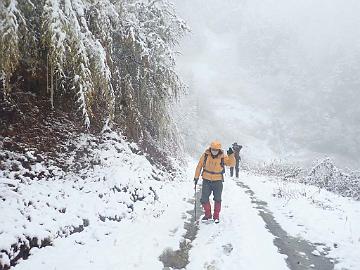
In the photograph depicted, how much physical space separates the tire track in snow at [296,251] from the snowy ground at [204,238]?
4.0 inches

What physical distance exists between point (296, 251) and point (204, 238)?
6.09 ft

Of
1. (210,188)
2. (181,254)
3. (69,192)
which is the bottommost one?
(181,254)

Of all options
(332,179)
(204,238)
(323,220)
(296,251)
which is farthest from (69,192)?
(332,179)

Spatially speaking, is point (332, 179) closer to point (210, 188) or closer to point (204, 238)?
point (210, 188)

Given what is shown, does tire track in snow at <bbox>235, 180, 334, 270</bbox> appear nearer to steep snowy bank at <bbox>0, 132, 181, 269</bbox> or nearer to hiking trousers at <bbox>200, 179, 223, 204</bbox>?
hiking trousers at <bbox>200, 179, 223, 204</bbox>

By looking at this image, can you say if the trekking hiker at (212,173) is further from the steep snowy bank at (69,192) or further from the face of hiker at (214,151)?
the steep snowy bank at (69,192)

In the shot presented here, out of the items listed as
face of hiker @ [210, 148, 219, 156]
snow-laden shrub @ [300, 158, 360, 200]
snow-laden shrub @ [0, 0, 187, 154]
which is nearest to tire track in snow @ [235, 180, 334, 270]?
face of hiker @ [210, 148, 219, 156]

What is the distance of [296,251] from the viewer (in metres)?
8.01

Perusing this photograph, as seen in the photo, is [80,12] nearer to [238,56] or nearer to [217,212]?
[217,212]

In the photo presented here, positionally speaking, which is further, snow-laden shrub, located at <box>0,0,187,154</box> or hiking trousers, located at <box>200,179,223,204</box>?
hiking trousers, located at <box>200,179,223,204</box>

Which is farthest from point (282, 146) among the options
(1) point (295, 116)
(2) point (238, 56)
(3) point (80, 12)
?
(3) point (80, 12)

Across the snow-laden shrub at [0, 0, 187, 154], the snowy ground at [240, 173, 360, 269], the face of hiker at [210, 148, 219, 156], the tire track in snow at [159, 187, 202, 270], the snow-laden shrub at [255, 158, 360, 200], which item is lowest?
the tire track in snow at [159, 187, 202, 270]

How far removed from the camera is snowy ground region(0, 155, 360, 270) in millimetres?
6625

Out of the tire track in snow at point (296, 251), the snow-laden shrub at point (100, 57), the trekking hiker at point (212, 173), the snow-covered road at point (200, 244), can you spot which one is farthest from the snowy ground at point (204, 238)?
the snow-laden shrub at point (100, 57)
